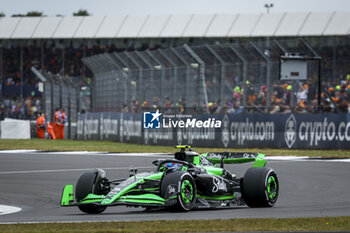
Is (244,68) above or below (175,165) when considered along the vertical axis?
above

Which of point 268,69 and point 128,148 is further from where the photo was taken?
point 128,148

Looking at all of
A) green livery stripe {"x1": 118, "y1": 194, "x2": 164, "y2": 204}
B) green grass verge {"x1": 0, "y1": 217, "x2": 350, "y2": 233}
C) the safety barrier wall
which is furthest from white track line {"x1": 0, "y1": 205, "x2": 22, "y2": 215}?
the safety barrier wall

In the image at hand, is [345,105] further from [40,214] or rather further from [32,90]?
[32,90]

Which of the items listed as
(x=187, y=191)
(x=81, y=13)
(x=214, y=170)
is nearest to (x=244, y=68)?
(x=214, y=170)

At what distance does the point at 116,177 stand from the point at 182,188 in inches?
247

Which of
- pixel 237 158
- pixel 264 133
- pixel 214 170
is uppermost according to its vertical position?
pixel 264 133

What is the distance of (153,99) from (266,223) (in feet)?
65.7

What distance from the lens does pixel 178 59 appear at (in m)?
27.1

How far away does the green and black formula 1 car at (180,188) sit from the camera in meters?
10.1

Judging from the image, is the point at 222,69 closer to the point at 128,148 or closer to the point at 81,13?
the point at 128,148

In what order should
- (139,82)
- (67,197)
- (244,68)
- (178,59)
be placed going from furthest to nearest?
1. (139,82)
2. (178,59)
3. (244,68)
4. (67,197)

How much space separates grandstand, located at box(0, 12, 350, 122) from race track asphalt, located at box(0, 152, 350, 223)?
4.45 metres

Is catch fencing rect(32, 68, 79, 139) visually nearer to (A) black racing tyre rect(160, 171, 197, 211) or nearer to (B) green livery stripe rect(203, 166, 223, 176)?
(B) green livery stripe rect(203, 166, 223, 176)

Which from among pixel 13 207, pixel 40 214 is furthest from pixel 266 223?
pixel 13 207
